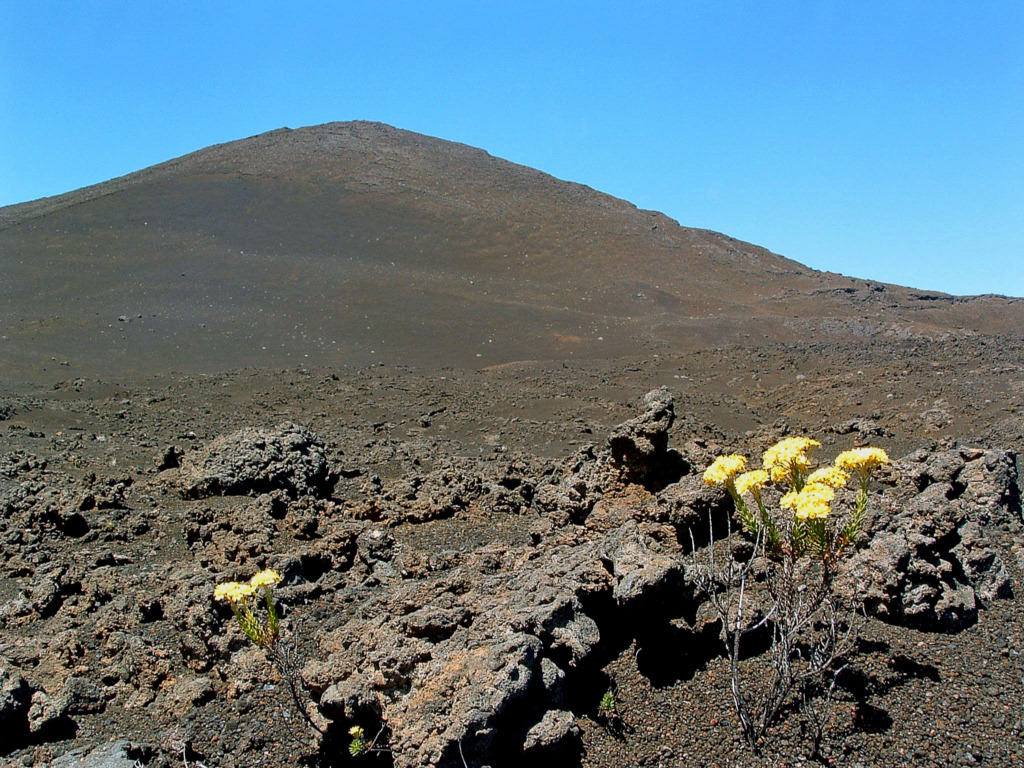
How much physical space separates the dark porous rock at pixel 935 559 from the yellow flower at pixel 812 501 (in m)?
0.90

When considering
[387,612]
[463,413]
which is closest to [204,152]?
[463,413]

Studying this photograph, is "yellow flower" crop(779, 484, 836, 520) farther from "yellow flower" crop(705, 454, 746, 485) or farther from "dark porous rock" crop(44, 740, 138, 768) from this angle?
"dark porous rock" crop(44, 740, 138, 768)

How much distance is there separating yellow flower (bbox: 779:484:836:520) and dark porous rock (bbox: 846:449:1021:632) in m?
0.90

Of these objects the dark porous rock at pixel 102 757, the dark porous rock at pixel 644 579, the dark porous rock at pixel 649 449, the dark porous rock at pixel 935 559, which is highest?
the dark porous rock at pixel 649 449

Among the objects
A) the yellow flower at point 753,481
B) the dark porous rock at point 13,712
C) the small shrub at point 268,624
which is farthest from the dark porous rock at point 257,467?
the yellow flower at point 753,481

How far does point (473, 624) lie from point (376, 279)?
24168 millimetres

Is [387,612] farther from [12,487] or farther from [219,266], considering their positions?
[219,266]

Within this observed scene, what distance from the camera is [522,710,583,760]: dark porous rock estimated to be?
3033 mm

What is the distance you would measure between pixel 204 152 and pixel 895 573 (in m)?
45.6

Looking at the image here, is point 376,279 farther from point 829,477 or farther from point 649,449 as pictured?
point 829,477

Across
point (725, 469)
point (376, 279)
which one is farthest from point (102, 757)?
point (376, 279)

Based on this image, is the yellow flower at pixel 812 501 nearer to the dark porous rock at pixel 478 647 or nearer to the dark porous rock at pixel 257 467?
the dark porous rock at pixel 478 647

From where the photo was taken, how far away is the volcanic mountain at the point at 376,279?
20.6 metres

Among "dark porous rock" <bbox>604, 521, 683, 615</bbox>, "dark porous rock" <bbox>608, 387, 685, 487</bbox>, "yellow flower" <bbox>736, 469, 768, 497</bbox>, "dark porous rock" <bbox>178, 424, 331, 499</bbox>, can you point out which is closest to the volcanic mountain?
"dark porous rock" <bbox>178, 424, 331, 499</bbox>
